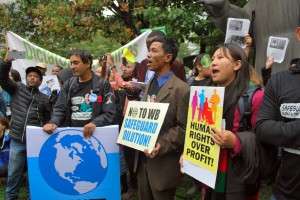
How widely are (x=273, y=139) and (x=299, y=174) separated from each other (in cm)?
23

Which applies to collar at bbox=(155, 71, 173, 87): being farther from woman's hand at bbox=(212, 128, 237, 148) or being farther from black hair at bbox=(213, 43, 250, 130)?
woman's hand at bbox=(212, 128, 237, 148)

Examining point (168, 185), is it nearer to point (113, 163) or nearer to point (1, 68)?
point (113, 163)

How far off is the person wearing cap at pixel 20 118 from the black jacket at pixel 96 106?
3.75 ft

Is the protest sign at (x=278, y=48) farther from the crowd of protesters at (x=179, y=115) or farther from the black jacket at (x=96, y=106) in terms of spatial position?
the black jacket at (x=96, y=106)

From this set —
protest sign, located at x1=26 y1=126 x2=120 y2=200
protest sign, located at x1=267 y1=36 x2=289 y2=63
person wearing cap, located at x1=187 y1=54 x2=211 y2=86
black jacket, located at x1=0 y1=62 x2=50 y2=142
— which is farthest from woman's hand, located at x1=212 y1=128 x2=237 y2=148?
black jacket, located at x1=0 y1=62 x2=50 y2=142

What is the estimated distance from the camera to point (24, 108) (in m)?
5.95

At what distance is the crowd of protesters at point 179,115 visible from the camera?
2.80m

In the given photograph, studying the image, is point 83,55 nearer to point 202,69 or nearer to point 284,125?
point 202,69

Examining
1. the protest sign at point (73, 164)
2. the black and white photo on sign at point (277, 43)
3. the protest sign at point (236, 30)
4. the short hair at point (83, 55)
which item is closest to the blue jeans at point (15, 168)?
the protest sign at point (73, 164)

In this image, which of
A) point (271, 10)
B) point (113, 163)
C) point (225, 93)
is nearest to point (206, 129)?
point (225, 93)

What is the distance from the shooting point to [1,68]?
5566mm

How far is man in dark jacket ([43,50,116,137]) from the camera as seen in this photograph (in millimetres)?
4836

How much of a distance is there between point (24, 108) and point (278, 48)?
2.94 meters

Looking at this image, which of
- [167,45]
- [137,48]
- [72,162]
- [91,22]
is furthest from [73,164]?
[91,22]
